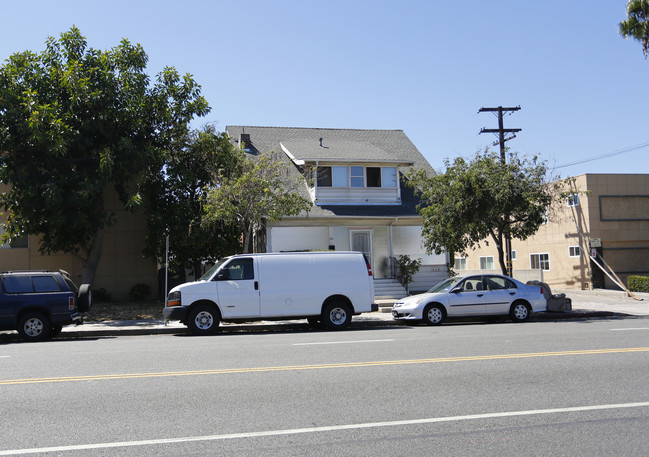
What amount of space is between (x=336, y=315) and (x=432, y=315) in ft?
9.02

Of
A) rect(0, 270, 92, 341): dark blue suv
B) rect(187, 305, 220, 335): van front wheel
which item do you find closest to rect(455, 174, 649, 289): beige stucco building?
rect(187, 305, 220, 335): van front wheel

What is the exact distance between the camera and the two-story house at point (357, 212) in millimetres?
24625

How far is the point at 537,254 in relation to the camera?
3241 cm

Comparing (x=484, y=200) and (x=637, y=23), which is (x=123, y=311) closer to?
(x=484, y=200)

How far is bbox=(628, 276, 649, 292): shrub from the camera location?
26.2 metres

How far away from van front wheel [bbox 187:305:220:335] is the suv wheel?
3.39 meters

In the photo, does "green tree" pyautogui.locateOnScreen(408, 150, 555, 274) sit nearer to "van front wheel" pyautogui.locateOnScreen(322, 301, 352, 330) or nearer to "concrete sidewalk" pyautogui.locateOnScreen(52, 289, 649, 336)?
"concrete sidewalk" pyautogui.locateOnScreen(52, 289, 649, 336)

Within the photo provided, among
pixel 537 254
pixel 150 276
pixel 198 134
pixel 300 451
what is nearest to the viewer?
pixel 300 451

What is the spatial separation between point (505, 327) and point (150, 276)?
51.6 ft

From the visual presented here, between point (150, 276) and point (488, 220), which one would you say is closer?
point (488, 220)

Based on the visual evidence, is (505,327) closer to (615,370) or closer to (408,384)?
(615,370)

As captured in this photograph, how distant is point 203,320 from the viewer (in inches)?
579

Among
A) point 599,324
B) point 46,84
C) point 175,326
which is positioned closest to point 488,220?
point 599,324

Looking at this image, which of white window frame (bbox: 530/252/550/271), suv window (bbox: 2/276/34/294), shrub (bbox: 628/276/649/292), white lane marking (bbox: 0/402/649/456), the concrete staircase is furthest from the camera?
white window frame (bbox: 530/252/550/271)
